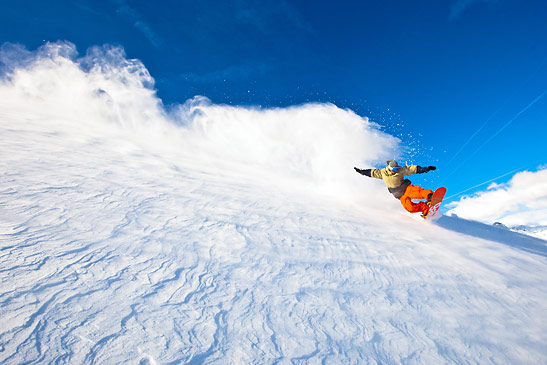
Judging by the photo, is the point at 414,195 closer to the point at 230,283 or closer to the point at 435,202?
A: the point at 435,202

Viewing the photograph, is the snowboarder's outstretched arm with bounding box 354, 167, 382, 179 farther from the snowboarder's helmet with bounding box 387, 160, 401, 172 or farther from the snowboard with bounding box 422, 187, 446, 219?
the snowboard with bounding box 422, 187, 446, 219

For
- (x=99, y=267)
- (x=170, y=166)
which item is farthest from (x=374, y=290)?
(x=170, y=166)

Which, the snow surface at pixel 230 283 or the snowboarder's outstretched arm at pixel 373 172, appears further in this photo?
the snowboarder's outstretched arm at pixel 373 172

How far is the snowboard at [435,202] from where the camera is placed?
848 cm

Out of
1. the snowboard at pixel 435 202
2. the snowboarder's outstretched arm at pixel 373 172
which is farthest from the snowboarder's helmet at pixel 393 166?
the snowboard at pixel 435 202

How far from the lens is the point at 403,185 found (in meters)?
8.23

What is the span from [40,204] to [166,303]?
383 centimetres

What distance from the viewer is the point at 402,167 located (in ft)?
25.9

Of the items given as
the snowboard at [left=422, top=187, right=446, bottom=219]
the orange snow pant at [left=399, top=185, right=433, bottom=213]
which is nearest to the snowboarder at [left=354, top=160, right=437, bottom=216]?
the orange snow pant at [left=399, top=185, right=433, bottom=213]

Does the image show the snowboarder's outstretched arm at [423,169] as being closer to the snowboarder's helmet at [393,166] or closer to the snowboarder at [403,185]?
the snowboarder at [403,185]

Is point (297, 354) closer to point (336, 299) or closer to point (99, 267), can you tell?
point (336, 299)

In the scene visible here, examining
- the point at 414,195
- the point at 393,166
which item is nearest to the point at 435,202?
the point at 414,195

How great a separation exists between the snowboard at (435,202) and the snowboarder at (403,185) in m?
0.13

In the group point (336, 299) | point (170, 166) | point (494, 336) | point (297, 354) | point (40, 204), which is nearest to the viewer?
point (297, 354)
